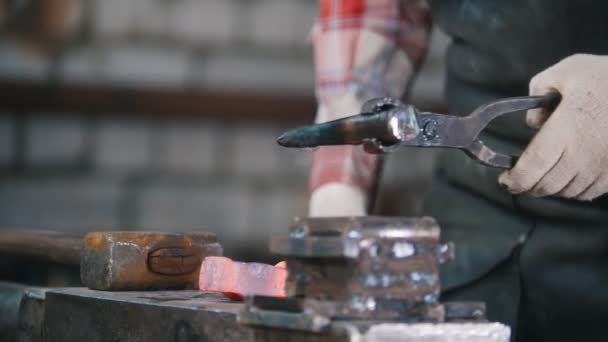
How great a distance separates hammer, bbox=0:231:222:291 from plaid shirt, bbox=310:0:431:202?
621 mm

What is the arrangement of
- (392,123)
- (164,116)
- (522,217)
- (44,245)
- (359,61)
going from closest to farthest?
1. (392,123)
2. (44,245)
3. (522,217)
4. (359,61)
5. (164,116)

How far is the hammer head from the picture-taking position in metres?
1.16

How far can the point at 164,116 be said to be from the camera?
435 centimetres

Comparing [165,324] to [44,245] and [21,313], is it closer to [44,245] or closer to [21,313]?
[21,313]

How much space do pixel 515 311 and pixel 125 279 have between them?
0.80 metres

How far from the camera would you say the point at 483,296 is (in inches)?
66.2

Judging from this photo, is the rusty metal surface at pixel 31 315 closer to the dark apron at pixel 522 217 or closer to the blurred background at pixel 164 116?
the dark apron at pixel 522 217

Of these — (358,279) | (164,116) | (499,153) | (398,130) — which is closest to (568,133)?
(499,153)

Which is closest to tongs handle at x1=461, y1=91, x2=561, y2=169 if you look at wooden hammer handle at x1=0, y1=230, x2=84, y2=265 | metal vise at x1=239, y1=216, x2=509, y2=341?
metal vise at x1=239, y1=216, x2=509, y2=341

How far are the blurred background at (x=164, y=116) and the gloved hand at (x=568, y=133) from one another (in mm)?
2975

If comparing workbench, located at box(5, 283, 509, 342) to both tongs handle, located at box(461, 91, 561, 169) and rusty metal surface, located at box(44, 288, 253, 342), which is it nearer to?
rusty metal surface, located at box(44, 288, 253, 342)

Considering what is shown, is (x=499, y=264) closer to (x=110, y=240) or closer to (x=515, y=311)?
(x=515, y=311)

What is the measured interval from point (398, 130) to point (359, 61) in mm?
913

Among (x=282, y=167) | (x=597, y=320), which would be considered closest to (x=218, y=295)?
(x=597, y=320)
